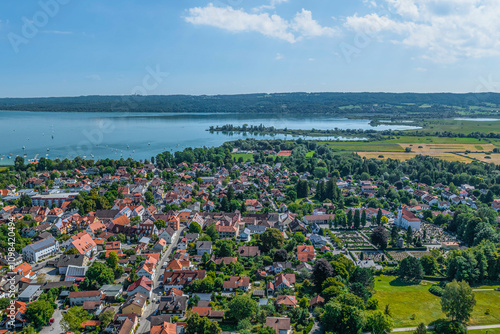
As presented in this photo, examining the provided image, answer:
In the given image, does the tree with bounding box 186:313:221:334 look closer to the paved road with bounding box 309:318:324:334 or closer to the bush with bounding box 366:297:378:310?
the paved road with bounding box 309:318:324:334

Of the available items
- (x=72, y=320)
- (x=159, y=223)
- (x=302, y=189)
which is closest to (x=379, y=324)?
(x=72, y=320)

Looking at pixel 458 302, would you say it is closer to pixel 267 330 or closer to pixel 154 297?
pixel 267 330

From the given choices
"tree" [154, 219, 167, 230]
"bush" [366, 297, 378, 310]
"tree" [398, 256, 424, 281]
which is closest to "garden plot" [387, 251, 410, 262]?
"tree" [398, 256, 424, 281]

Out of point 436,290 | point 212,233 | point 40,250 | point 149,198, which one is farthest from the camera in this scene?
point 149,198

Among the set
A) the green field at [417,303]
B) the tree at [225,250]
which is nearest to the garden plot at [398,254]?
the green field at [417,303]

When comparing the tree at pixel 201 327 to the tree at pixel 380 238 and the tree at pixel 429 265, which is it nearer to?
the tree at pixel 429 265

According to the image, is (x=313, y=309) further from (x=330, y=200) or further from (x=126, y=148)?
(x=126, y=148)
